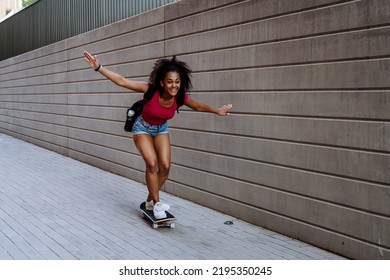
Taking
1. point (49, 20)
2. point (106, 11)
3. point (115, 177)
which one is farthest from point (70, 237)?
point (49, 20)

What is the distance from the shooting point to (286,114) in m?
5.86

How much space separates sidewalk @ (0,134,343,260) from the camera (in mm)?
5301

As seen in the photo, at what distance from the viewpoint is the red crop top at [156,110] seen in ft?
20.1

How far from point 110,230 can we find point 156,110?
1.48 meters

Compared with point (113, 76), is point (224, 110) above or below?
below

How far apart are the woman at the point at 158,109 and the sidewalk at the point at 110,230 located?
1.69 ft

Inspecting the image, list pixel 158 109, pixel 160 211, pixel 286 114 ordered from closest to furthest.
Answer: pixel 286 114
pixel 158 109
pixel 160 211

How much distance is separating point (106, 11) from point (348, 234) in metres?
7.75

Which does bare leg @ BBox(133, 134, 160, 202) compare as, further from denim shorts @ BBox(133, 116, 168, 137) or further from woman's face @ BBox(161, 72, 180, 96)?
woman's face @ BBox(161, 72, 180, 96)

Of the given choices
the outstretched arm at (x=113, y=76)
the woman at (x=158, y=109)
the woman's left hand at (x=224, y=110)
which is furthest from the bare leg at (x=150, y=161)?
the woman's left hand at (x=224, y=110)

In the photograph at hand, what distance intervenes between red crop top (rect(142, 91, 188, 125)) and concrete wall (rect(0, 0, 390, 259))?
0.95 meters

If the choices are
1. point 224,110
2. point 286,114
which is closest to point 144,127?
point 224,110

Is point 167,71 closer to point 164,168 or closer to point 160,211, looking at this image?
point 164,168

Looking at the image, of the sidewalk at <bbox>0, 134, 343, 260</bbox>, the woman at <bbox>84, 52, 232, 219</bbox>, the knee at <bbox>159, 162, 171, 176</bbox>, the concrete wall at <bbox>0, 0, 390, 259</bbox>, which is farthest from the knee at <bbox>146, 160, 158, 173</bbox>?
the concrete wall at <bbox>0, 0, 390, 259</bbox>
